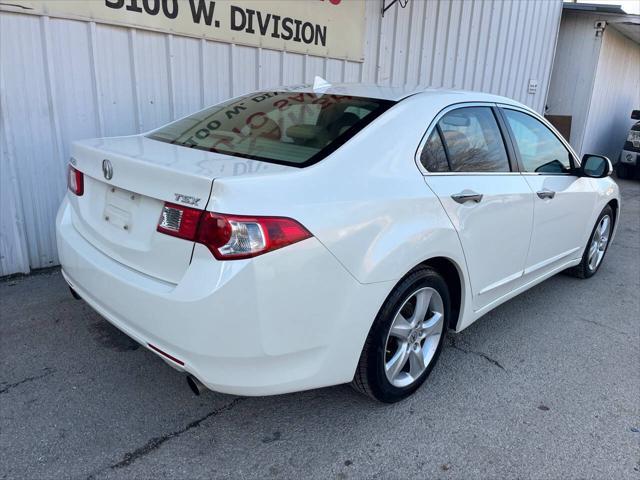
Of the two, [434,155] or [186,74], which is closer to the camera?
[434,155]

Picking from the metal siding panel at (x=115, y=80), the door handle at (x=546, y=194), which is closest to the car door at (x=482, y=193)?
the door handle at (x=546, y=194)

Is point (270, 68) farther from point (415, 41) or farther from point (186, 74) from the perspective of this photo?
point (415, 41)

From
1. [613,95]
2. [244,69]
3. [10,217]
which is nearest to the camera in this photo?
[10,217]

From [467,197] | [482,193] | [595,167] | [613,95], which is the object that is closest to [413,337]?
[467,197]

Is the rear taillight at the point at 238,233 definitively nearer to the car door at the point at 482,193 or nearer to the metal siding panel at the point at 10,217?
the car door at the point at 482,193

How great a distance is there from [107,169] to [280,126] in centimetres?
91

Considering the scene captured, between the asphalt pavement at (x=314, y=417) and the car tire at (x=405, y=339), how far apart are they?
150mm

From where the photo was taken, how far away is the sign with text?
13.3 feet

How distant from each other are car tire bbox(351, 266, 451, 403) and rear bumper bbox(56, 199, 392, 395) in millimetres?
127

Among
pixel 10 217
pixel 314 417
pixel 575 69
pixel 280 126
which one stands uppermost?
pixel 575 69

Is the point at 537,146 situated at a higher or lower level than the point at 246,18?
lower

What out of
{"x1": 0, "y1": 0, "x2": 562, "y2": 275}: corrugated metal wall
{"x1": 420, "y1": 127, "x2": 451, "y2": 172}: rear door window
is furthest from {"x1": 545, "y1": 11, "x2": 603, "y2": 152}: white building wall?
{"x1": 420, "y1": 127, "x2": 451, "y2": 172}: rear door window

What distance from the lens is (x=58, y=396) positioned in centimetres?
268

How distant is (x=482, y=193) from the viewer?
293 cm
